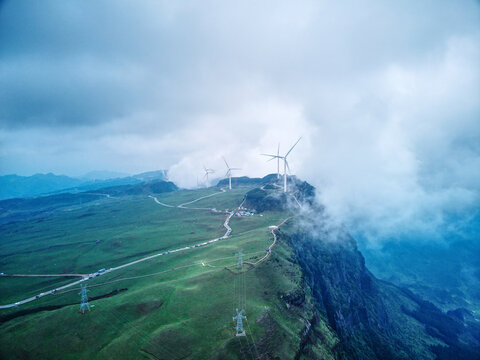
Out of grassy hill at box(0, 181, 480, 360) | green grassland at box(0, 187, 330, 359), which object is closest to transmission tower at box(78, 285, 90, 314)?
grassy hill at box(0, 181, 480, 360)

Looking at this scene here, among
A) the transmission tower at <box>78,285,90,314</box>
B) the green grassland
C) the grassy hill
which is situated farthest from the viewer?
the transmission tower at <box>78,285,90,314</box>

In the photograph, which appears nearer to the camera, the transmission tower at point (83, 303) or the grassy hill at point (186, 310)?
the grassy hill at point (186, 310)

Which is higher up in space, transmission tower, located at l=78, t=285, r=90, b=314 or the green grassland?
transmission tower, located at l=78, t=285, r=90, b=314

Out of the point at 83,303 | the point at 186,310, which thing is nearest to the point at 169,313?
the point at 186,310

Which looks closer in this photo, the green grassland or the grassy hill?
the green grassland

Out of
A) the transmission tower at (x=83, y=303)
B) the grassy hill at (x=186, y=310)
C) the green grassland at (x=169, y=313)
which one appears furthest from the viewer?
the transmission tower at (x=83, y=303)

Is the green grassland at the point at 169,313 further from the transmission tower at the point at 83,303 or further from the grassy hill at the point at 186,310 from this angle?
the transmission tower at the point at 83,303

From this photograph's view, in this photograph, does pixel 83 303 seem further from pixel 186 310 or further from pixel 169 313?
pixel 186 310

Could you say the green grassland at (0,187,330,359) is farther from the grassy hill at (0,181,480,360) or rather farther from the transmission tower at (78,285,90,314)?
the transmission tower at (78,285,90,314)

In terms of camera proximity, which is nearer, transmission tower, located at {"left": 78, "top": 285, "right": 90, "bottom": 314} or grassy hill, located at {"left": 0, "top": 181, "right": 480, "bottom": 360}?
grassy hill, located at {"left": 0, "top": 181, "right": 480, "bottom": 360}

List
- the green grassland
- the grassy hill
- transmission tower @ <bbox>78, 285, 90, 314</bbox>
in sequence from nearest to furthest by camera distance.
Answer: the green grassland
the grassy hill
transmission tower @ <bbox>78, 285, 90, 314</bbox>

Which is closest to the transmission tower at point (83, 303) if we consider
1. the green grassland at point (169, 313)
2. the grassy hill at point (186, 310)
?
the grassy hill at point (186, 310)

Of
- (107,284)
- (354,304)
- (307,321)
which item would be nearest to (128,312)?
(107,284)
